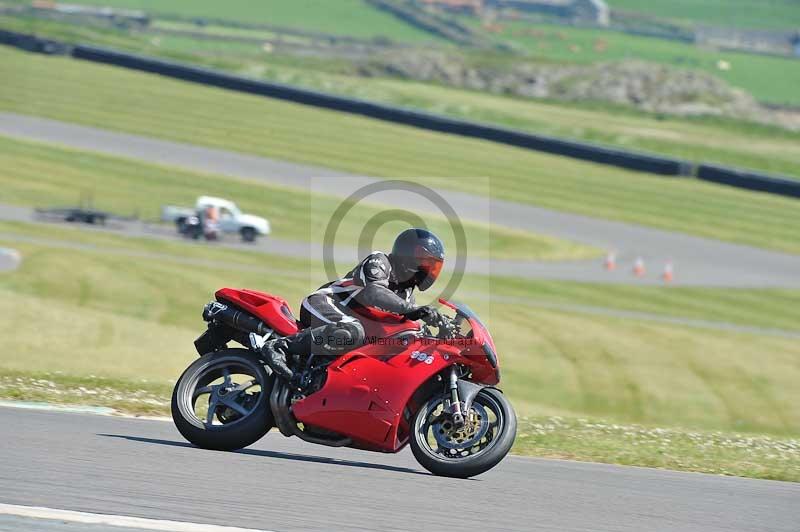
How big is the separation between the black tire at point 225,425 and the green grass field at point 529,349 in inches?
34.0

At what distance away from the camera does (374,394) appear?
308 inches

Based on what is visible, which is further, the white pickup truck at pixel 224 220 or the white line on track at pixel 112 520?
the white pickup truck at pixel 224 220

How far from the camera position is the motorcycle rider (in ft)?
25.5

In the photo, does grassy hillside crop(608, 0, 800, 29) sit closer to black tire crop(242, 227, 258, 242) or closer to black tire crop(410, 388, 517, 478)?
black tire crop(242, 227, 258, 242)

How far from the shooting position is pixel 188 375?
328 inches

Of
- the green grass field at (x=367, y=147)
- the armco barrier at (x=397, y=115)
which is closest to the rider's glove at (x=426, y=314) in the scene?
the green grass field at (x=367, y=147)

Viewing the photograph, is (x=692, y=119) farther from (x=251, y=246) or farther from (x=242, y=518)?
(x=242, y=518)

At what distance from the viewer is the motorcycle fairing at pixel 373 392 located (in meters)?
7.74

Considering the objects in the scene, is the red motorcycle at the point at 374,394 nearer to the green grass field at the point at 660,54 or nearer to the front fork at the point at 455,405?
the front fork at the point at 455,405

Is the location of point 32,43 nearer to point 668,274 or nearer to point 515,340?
point 668,274

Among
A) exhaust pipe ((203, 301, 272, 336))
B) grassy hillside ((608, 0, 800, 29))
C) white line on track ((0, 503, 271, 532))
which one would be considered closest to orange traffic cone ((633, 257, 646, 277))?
exhaust pipe ((203, 301, 272, 336))

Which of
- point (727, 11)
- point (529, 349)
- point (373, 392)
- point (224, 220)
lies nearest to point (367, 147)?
point (224, 220)

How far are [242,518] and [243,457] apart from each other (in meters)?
2.12

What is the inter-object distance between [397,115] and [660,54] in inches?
2128
